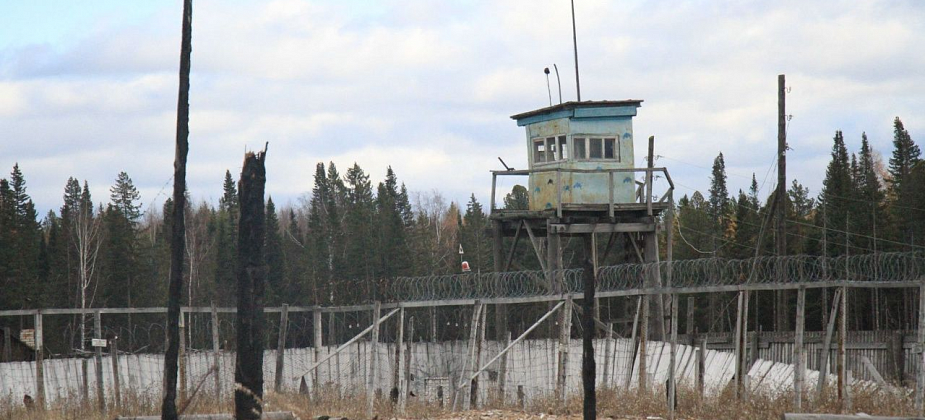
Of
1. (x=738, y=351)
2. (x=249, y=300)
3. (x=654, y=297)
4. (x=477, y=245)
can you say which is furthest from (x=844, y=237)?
(x=249, y=300)

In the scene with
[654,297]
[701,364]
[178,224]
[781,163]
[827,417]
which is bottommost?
[827,417]

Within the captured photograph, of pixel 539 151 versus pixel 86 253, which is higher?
pixel 539 151

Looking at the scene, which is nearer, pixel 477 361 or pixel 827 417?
pixel 827 417

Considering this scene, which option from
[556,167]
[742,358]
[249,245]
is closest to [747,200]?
[556,167]

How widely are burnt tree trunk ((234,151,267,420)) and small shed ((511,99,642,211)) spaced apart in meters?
10.6

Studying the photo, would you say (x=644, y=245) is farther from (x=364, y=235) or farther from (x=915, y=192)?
(x=364, y=235)

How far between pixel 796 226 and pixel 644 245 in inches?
1289

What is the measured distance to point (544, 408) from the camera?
18.8m

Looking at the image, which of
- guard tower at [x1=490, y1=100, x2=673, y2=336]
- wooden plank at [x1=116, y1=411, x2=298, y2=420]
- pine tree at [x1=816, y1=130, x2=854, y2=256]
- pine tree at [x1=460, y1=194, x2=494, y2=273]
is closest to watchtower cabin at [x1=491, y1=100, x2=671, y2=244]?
guard tower at [x1=490, y1=100, x2=673, y2=336]

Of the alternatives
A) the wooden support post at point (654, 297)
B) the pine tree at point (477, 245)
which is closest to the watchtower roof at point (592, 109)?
the wooden support post at point (654, 297)

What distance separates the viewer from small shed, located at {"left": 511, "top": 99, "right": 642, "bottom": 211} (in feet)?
81.9

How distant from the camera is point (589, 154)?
25.1 meters

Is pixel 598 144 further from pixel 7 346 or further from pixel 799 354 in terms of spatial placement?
pixel 7 346

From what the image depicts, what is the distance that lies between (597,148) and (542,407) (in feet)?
26.5
